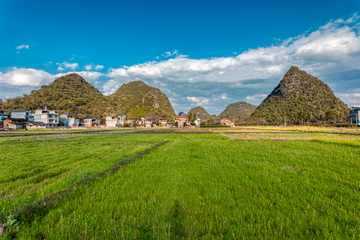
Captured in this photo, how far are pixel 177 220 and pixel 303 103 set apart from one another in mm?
180663

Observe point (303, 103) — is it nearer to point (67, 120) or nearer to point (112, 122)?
point (112, 122)

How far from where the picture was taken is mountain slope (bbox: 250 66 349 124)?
107375 millimetres

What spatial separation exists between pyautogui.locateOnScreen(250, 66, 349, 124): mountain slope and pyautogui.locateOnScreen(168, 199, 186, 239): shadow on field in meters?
136

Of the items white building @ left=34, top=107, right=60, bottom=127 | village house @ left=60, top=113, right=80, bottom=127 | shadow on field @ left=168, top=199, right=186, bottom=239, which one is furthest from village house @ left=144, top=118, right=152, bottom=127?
shadow on field @ left=168, top=199, right=186, bottom=239

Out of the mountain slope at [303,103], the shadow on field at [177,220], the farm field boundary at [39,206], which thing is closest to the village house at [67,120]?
the farm field boundary at [39,206]

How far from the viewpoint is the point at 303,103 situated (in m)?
138

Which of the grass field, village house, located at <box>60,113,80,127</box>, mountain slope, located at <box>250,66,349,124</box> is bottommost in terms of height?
the grass field

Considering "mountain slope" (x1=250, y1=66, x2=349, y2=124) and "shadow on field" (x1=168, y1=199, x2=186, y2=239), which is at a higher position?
"mountain slope" (x1=250, y1=66, x2=349, y2=124)

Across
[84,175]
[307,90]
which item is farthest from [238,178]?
[307,90]

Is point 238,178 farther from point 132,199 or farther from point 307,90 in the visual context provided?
point 307,90

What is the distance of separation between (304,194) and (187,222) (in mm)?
4005

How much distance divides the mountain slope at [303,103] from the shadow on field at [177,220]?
135878mm

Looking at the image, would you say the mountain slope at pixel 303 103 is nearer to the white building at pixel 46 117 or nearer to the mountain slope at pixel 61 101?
the white building at pixel 46 117

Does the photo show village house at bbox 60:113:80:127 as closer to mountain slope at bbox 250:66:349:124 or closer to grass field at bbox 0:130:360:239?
grass field at bbox 0:130:360:239
